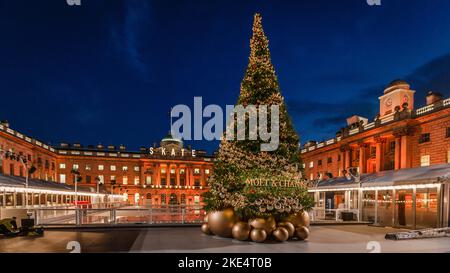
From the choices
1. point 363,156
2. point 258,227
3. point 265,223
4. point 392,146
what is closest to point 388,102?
point 392,146

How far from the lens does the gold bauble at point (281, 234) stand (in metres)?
11.9

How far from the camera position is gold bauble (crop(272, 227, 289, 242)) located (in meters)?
11.9

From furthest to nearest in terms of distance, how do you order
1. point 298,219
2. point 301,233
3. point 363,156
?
point 363,156 < point 298,219 < point 301,233

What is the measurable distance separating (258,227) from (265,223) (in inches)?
12.9

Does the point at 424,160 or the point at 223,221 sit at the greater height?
the point at 424,160

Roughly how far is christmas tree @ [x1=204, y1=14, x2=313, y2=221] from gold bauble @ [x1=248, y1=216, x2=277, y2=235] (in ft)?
0.59

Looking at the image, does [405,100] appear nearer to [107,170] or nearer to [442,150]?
Result: [442,150]

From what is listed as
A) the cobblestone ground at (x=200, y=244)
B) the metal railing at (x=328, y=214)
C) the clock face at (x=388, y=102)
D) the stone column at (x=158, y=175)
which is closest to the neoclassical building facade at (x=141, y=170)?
the stone column at (x=158, y=175)

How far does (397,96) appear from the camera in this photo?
125ft

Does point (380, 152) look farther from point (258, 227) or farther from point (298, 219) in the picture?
point (258, 227)
